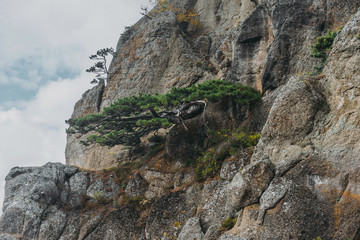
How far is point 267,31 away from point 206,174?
35.8 ft

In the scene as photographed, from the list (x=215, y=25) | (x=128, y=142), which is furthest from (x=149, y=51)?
(x=128, y=142)

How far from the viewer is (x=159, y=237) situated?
47.7 feet

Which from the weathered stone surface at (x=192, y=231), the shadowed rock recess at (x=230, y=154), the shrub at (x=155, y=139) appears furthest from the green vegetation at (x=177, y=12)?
the weathered stone surface at (x=192, y=231)

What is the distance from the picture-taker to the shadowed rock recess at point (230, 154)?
9.53 meters

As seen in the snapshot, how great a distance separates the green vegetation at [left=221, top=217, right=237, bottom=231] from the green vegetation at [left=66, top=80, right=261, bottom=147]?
6968mm

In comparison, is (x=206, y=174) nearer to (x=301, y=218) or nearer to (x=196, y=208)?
(x=196, y=208)

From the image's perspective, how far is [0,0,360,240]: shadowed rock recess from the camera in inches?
375

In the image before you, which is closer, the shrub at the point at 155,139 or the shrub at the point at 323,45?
the shrub at the point at 323,45

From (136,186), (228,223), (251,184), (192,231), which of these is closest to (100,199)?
(136,186)

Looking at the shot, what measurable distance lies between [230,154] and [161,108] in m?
5.78

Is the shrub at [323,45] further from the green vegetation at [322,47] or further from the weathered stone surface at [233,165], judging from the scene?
the weathered stone surface at [233,165]

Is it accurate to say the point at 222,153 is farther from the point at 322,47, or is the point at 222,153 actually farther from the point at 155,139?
the point at 155,139

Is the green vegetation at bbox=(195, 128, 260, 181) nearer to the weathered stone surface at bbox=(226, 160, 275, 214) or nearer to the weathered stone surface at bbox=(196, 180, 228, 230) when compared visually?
the weathered stone surface at bbox=(196, 180, 228, 230)

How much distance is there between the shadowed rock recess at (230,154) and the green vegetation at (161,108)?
2.80ft
